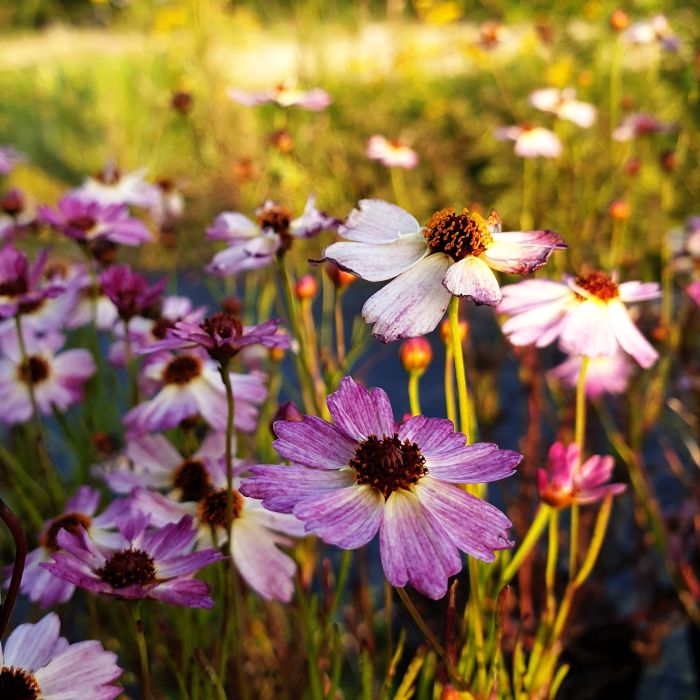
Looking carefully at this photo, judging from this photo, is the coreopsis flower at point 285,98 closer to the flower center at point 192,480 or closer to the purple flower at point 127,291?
the purple flower at point 127,291

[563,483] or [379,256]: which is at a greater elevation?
[379,256]

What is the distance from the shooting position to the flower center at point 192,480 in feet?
1.78

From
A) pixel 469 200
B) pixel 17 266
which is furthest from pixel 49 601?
pixel 469 200

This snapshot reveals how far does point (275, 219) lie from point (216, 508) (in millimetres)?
241

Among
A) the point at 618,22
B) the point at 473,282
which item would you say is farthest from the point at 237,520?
the point at 618,22

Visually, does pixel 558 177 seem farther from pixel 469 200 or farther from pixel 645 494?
pixel 645 494

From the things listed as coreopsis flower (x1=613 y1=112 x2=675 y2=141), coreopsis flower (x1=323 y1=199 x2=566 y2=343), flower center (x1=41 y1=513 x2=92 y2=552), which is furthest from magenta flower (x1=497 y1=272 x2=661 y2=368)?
coreopsis flower (x1=613 y1=112 x2=675 y2=141)

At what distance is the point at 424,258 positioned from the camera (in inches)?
18.3

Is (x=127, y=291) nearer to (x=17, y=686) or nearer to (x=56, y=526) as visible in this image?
(x=56, y=526)

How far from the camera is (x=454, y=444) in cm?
41

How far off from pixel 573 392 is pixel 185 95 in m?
0.72

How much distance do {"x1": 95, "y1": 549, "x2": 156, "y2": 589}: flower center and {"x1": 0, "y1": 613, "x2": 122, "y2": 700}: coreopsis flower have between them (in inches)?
1.4

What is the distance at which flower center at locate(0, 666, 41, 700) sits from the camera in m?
0.38

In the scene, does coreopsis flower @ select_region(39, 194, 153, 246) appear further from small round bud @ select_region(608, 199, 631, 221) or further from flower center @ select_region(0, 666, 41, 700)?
small round bud @ select_region(608, 199, 631, 221)
